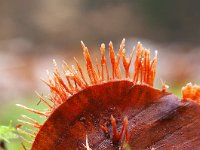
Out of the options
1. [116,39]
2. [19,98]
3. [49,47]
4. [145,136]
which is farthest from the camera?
[116,39]

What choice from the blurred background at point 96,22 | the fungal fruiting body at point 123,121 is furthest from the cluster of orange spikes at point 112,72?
the blurred background at point 96,22

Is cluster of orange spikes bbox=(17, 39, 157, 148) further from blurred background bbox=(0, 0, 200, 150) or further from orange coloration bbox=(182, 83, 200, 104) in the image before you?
blurred background bbox=(0, 0, 200, 150)

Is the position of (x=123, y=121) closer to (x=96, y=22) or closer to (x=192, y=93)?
(x=192, y=93)

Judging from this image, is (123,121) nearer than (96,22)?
Yes

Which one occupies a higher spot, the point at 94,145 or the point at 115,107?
the point at 115,107

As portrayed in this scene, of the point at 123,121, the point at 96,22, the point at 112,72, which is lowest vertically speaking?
the point at 96,22

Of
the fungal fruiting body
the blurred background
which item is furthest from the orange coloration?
the blurred background

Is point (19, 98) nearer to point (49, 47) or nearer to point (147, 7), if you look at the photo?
point (49, 47)

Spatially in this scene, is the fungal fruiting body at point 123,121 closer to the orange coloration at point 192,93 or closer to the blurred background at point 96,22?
the orange coloration at point 192,93

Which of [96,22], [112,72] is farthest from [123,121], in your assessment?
[96,22]

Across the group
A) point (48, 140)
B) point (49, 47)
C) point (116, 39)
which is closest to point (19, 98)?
point (48, 140)

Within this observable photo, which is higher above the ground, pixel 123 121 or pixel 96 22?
pixel 123 121
